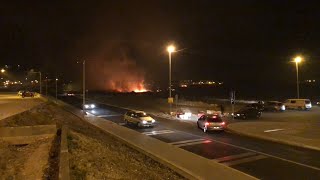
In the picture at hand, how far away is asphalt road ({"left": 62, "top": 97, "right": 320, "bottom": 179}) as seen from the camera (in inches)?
602

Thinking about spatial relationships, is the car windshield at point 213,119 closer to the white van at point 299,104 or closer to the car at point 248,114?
the car at point 248,114

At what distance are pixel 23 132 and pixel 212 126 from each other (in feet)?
48.2

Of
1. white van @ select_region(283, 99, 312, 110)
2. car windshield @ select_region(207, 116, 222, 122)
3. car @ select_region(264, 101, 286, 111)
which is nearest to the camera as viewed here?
car windshield @ select_region(207, 116, 222, 122)

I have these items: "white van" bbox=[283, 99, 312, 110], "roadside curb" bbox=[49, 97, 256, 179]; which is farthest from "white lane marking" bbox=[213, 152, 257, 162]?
"white van" bbox=[283, 99, 312, 110]

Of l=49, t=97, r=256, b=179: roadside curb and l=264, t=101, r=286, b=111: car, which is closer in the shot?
l=49, t=97, r=256, b=179: roadside curb

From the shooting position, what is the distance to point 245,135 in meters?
27.5

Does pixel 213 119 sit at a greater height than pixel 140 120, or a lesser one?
greater

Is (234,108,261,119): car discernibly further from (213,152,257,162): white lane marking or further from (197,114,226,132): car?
(213,152,257,162): white lane marking

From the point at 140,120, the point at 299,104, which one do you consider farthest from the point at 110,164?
the point at 299,104

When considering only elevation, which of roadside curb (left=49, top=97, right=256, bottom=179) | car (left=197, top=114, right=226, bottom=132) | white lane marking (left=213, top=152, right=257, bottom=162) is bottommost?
white lane marking (left=213, top=152, right=257, bottom=162)

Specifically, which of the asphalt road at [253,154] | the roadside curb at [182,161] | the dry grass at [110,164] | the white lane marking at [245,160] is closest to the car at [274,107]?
the asphalt road at [253,154]

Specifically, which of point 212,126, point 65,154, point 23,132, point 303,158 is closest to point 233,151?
point 303,158

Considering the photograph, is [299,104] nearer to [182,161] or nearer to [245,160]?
[245,160]

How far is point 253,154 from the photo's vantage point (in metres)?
19.6
